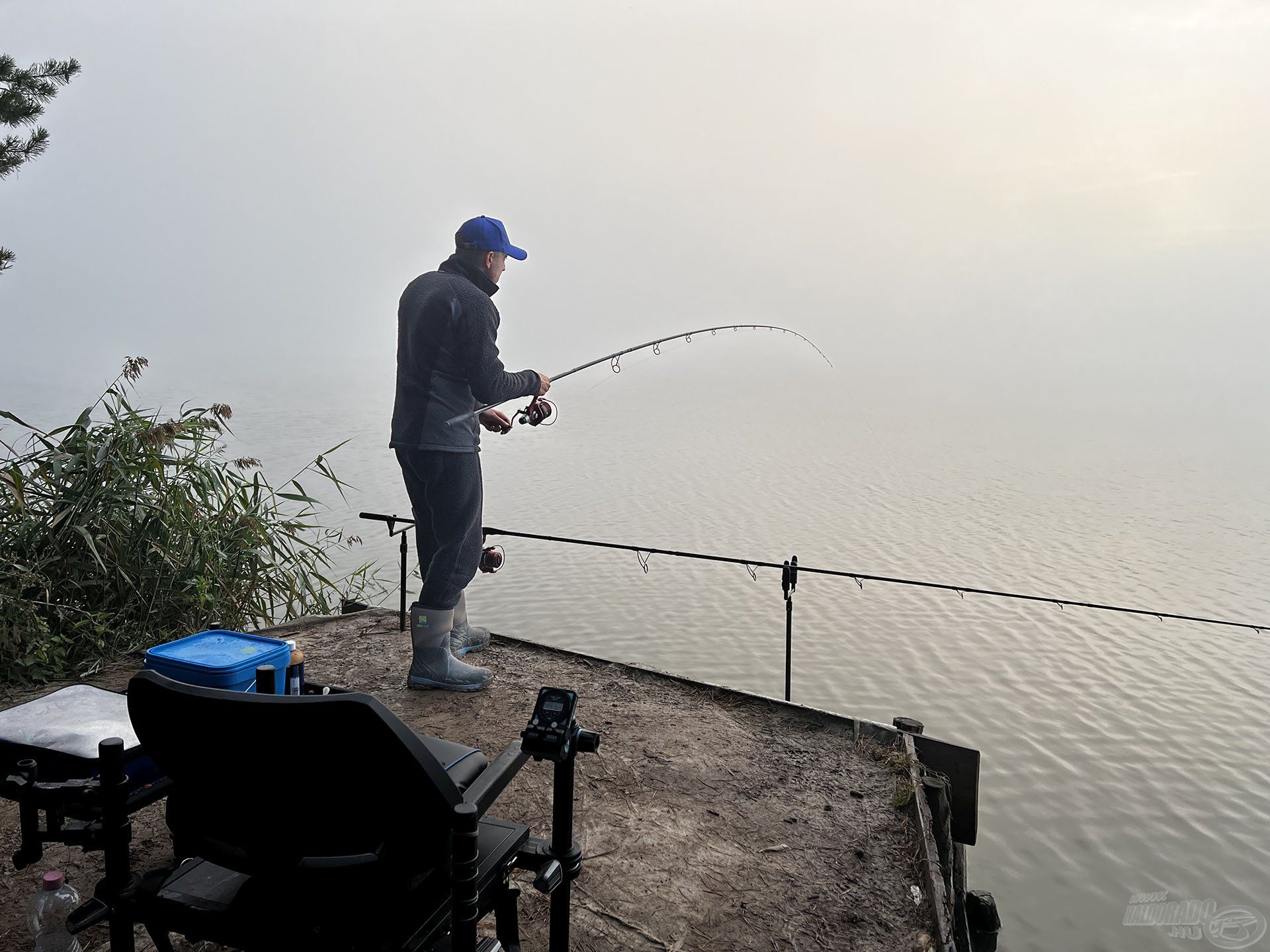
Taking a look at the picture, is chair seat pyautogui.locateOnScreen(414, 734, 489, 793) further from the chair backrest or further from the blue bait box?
the blue bait box

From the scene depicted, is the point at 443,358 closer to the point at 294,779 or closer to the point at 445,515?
the point at 445,515

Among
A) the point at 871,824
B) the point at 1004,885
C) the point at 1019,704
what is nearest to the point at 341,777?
the point at 871,824

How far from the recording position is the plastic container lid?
6.97ft

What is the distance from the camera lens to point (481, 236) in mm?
3131

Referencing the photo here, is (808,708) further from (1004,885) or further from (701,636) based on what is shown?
(701,636)

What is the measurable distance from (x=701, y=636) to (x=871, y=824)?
357 cm

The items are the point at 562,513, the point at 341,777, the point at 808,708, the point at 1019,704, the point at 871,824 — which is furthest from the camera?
the point at 562,513

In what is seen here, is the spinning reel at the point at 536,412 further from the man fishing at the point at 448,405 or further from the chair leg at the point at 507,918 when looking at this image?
the chair leg at the point at 507,918

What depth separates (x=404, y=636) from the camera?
4.00m

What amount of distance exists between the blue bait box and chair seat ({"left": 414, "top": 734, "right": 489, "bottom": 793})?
0.62m

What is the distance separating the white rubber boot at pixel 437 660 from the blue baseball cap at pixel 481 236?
130cm

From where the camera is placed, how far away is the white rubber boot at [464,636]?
3.66 meters

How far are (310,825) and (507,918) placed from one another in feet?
1.51

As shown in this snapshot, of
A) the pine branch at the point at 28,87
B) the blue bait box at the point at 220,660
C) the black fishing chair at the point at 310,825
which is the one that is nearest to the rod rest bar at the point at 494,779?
the black fishing chair at the point at 310,825
